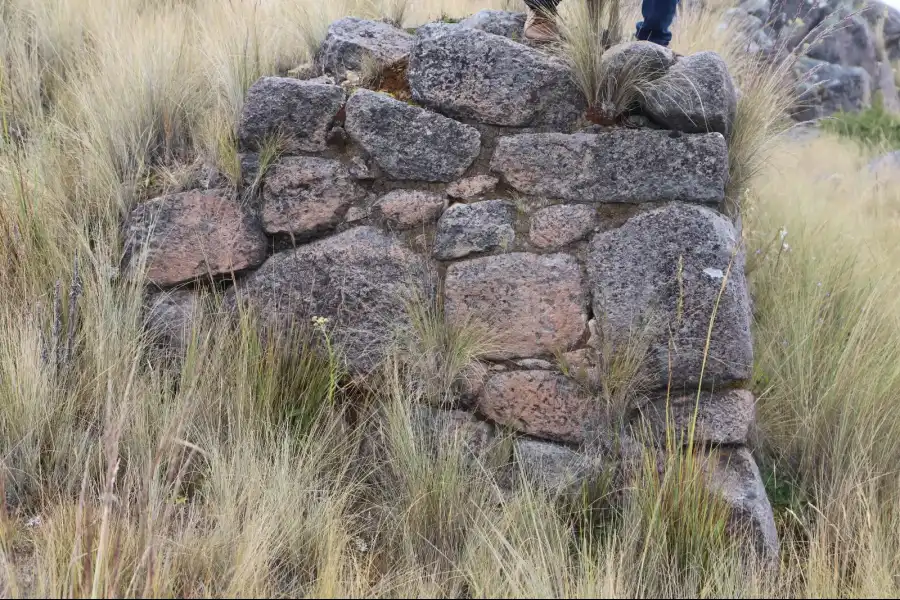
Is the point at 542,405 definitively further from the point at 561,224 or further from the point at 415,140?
the point at 415,140

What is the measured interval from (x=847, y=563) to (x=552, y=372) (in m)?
1.03

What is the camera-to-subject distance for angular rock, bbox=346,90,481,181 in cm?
240

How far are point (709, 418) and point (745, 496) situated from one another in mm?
257

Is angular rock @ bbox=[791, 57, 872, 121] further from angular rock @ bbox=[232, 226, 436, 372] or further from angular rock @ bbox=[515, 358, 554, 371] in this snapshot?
angular rock @ bbox=[232, 226, 436, 372]

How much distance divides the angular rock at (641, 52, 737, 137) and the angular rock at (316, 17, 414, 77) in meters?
1.00

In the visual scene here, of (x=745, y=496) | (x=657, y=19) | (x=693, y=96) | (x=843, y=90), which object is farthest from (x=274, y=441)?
(x=843, y=90)

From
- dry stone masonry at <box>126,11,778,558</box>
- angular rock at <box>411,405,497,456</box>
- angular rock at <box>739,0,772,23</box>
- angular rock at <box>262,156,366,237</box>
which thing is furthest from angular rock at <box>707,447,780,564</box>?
angular rock at <box>739,0,772,23</box>

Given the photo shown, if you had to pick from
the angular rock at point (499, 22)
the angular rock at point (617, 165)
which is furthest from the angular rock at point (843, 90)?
the angular rock at point (617, 165)

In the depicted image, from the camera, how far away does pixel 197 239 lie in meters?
2.52

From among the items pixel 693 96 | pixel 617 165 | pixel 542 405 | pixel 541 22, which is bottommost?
pixel 542 405

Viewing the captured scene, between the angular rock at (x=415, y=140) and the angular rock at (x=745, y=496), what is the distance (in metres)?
1.31

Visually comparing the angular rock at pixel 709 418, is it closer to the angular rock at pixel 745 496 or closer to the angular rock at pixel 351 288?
the angular rock at pixel 745 496

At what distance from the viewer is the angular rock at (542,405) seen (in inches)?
90.4

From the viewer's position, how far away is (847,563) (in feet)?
6.63
